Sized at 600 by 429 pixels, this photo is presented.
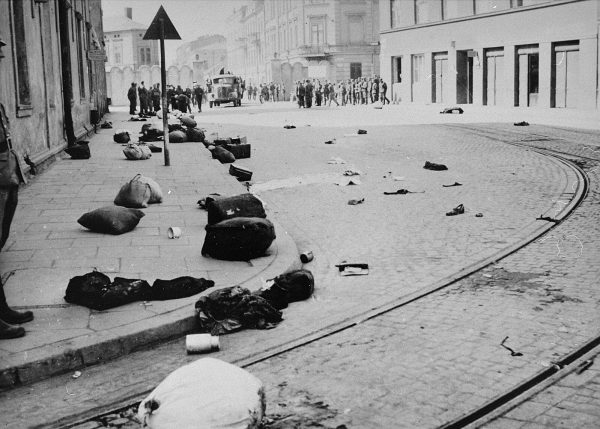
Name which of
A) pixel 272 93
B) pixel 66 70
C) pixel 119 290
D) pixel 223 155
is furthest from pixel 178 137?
pixel 272 93

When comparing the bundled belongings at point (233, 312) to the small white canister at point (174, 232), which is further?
the small white canister at point (174, 232)

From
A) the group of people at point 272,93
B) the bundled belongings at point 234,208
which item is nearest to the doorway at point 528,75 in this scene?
the bundled belongings at point 234,208

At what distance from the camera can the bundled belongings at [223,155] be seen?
15.8m

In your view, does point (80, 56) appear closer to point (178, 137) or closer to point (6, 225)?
point (178, 137)

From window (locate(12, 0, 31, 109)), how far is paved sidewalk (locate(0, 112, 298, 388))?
2021mm

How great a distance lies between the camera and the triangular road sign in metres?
14.0

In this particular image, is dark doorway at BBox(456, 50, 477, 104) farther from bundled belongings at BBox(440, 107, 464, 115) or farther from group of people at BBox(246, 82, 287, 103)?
group of people at BBox(246, 82, 287, 103)

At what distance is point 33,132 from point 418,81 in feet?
115

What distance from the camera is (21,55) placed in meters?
13.2

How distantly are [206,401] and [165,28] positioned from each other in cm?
1202

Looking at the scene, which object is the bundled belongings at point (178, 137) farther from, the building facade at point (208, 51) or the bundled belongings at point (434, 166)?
the building facade at point (208, 51)

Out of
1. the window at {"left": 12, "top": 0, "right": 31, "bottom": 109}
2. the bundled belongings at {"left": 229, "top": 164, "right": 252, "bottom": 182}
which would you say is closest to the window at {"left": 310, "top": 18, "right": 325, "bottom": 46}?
the window at {"left": 12, "top": 0, "right": 31, "bottom": 109}

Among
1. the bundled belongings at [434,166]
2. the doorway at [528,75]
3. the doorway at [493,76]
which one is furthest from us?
the doorway at [493,76]

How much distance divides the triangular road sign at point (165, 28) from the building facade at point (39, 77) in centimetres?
226
